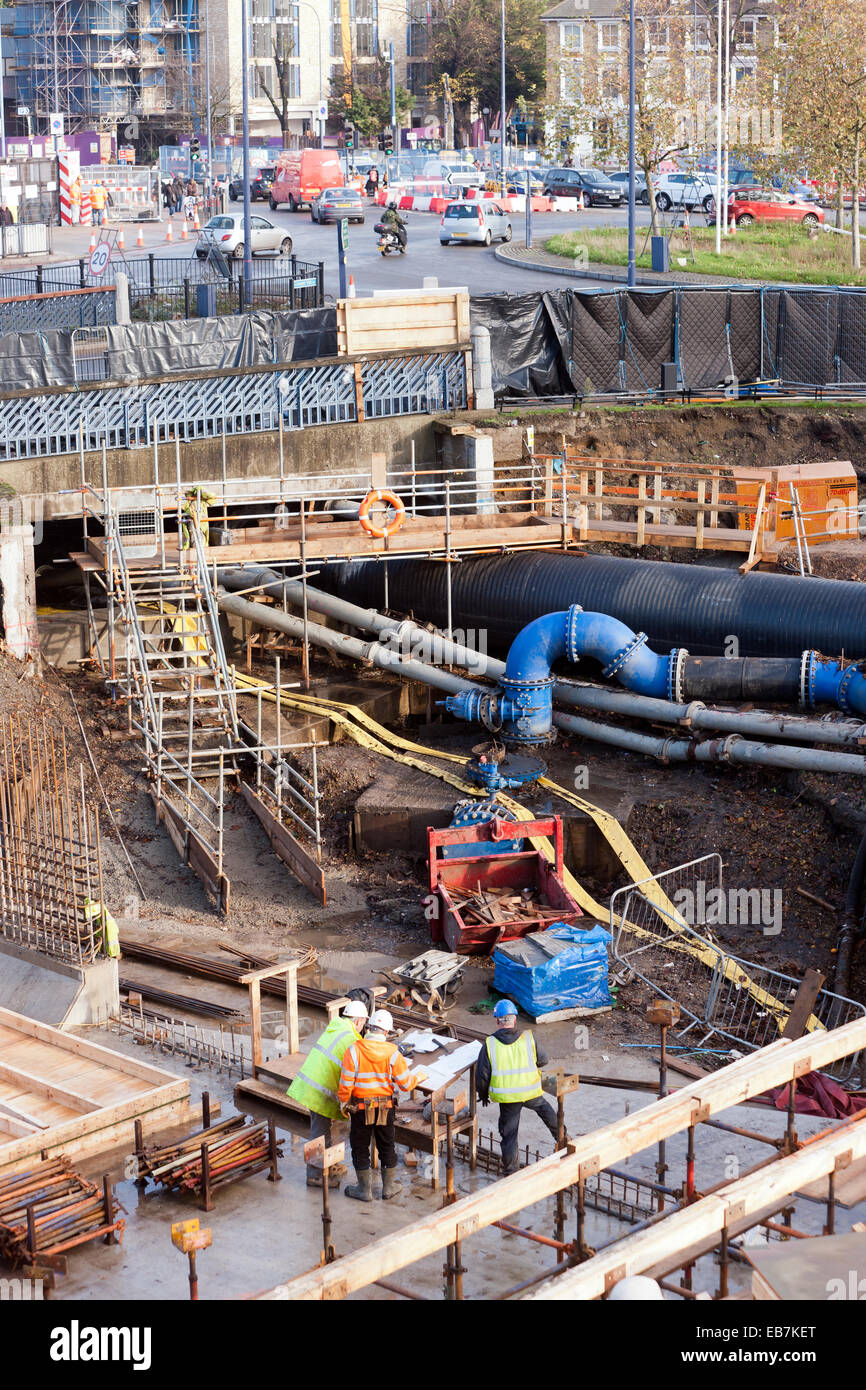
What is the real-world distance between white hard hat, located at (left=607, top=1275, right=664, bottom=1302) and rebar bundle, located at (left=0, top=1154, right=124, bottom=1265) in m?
3.96

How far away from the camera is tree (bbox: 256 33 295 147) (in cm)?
9369

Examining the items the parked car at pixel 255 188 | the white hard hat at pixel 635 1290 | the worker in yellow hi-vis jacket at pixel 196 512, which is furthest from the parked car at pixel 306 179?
the white hard hat at pixel 635 1290

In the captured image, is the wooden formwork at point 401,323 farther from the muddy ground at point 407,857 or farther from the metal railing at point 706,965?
the metal railing at point 706,965

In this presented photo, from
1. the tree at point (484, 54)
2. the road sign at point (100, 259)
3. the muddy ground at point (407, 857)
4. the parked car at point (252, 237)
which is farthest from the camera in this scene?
the tree at point (484, 54)

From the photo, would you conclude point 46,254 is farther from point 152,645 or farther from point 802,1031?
point 802,1031

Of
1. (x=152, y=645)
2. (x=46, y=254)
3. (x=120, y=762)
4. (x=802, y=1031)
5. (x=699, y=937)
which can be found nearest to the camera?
(x=802, y=1031)

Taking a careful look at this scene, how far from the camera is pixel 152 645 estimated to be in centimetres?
2498

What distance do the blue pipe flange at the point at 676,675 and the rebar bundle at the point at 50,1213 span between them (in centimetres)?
1267

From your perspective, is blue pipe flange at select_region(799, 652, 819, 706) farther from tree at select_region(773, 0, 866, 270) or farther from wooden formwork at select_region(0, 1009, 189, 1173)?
tree at select_region(773, 0, 866, 270)

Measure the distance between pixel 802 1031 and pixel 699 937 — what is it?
11.0ft

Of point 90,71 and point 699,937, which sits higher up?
point 90,71

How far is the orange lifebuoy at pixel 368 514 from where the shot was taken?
25.3m
